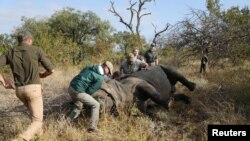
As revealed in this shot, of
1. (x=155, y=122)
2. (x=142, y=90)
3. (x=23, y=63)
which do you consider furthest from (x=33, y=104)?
(x=142, y=90)

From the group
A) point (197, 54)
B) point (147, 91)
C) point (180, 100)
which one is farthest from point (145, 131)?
point (197, 54)

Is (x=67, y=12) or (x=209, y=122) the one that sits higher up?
(x=67, y=12)

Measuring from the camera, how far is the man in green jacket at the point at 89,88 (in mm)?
8188

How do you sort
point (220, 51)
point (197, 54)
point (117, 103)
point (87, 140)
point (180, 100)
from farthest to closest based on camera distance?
1. point (197, 54)
2. point (220, 51)
3. point (180, 100)
4. point (117, 103)
5. point (87, 140)

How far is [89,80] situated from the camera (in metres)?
8.34

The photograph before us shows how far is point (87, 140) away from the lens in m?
7.95

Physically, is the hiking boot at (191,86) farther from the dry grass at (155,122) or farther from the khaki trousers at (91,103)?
the khaki trousers at (91,103)

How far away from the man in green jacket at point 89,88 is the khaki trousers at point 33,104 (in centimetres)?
76

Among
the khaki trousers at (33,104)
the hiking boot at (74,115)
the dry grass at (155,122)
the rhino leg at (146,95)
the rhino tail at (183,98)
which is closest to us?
the khaki trousers at (33,104)

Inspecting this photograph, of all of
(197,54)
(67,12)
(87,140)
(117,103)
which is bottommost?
(87,140)

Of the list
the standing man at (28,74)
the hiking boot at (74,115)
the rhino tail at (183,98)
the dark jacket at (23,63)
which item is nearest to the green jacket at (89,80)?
the hiking boot at (74,115)

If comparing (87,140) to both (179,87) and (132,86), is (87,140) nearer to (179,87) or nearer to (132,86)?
(132,86)

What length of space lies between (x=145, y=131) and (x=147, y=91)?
1.51 meters

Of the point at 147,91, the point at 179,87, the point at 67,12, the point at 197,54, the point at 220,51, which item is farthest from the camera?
the point at 67,12
